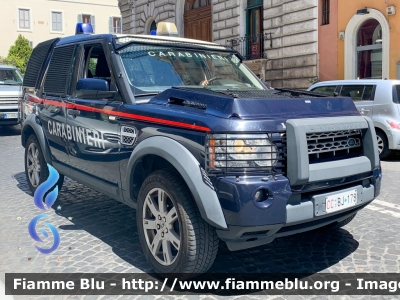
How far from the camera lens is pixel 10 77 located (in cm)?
1514

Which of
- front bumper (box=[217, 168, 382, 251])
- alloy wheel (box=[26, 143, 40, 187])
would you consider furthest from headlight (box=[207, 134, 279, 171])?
alloy wheel (box=[26, 143, 40, 187])

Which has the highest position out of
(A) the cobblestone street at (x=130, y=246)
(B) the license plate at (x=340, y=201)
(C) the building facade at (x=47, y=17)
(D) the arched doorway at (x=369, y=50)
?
(C) the building facade at (x=47, y=17)

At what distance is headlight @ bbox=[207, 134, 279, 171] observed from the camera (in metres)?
3.12

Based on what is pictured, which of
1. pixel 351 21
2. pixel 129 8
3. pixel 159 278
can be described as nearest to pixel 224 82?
pixel 159 278

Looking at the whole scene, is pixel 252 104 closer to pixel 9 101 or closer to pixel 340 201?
pixel 340 201

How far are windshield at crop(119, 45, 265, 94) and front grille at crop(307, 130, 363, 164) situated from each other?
4.22 feet

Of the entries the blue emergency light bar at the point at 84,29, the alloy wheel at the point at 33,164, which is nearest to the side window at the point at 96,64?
the blue emergency light bar at the point at 84,29

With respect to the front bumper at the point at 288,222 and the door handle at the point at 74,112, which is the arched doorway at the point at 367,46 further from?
the front bumper at the point at 288,222

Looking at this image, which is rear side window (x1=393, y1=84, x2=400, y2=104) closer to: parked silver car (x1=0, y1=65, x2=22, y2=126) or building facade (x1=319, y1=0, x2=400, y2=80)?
building facade (x1=319, y1=0, x2=400, y2=80)

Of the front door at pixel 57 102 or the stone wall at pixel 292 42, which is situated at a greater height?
the stone wall at pixel 292 42

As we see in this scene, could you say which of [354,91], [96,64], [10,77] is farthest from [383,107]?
[10,77]

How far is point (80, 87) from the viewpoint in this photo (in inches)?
171

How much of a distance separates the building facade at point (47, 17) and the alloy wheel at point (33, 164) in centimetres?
4236

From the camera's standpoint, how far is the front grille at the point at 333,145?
3.36 metres
